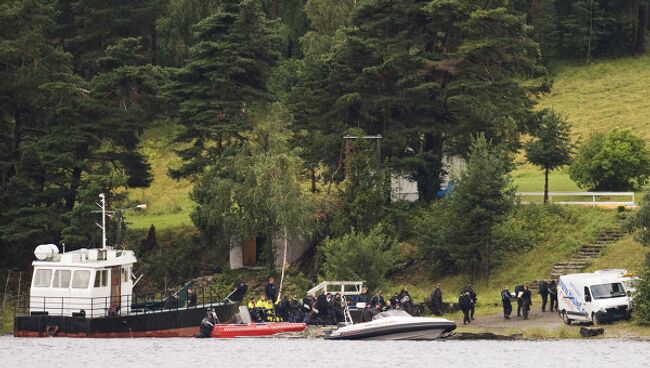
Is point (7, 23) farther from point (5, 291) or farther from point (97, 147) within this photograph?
point (5, 291)

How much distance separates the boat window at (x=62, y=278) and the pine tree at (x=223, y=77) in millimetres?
18751

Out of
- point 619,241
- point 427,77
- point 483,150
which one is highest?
point 427,77

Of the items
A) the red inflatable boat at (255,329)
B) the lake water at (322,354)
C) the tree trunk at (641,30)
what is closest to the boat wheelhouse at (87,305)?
the lake water at (322,354)

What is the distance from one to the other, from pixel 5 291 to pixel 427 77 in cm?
2419

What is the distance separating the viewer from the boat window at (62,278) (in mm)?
59781

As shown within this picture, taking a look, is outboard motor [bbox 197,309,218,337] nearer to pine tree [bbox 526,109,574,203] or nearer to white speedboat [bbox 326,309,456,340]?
white speedboat [bbox 326,309,456,340]

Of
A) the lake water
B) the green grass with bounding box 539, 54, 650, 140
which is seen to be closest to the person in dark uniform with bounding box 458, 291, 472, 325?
the lake water

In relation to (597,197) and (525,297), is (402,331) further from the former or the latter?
(597,197)

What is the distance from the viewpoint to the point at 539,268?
220 feet

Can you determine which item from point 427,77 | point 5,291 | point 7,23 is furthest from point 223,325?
point 7,23

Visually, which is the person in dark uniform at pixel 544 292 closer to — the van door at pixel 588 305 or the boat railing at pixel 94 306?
the van door at pixel 588 305

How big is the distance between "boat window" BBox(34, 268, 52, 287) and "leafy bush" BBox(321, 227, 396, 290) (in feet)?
41.5

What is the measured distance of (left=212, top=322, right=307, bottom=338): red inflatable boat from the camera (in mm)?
59000

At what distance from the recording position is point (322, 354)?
57.1m
